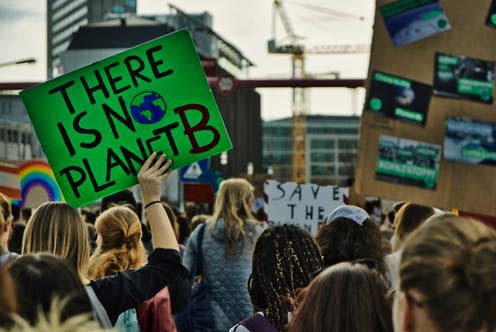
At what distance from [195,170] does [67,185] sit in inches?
567

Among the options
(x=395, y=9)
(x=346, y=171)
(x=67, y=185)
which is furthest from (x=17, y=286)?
(x=346, y=171)

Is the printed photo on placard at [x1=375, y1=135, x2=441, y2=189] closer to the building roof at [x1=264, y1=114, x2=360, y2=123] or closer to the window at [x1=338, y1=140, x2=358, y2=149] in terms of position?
the building roof at [x1=264, y1=114, x2=360, y2=123]

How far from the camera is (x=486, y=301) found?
7.59ft

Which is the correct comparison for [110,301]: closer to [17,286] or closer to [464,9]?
[17,286]

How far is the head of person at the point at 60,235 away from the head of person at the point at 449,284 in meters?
2.33

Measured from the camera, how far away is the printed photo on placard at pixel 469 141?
11.4 feet

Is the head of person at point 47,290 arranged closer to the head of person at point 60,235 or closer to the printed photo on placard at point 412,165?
the printed photo on placard at point 412,165

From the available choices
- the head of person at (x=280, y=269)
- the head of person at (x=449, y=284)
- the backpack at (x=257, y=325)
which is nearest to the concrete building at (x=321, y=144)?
the head of person at (x=280, y=269)

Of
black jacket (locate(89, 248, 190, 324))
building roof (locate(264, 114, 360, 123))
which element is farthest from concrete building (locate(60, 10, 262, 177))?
black jacket (locate(89, 248, 190, 324))

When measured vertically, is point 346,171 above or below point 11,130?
below

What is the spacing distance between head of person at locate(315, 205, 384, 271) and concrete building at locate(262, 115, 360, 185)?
18135 centimetres

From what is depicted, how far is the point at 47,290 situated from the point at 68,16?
600ft

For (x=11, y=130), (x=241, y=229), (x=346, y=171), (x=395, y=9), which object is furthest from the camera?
(x=346, y=171)

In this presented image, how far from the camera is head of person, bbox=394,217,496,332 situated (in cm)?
230
